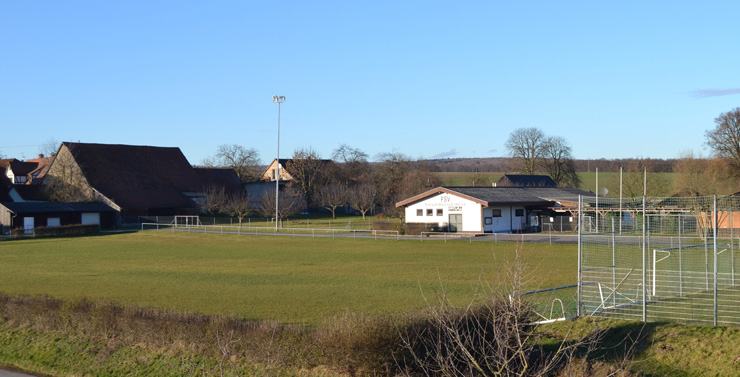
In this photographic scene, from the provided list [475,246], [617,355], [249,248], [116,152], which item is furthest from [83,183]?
[617,355]

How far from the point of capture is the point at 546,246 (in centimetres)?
4134

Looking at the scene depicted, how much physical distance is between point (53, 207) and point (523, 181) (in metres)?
53.4

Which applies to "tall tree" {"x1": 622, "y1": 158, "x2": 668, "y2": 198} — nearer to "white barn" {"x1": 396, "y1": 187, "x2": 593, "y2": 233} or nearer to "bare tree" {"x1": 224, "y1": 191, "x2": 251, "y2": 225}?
"white barn" {"x1": 396, "y1": 187, "x2": 593, "y2": 233}

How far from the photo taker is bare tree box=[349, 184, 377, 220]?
273ft

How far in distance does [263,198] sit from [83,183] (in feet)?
64.5

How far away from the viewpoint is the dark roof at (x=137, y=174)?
74875mm

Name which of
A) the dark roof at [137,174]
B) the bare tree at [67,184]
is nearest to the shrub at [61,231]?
the dark roof at [137,174]

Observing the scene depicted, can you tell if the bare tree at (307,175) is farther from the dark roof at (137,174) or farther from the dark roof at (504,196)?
the dark roof at (504,196)

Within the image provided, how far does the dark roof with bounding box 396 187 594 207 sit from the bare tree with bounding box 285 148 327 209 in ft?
129

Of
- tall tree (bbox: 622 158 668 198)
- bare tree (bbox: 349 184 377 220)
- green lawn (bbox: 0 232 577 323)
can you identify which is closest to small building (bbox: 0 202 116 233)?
green lawn (bbox: 0 232 577 323)

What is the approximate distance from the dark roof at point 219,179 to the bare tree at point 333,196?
1217cm

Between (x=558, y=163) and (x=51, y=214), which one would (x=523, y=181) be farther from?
(x=51, y=214)

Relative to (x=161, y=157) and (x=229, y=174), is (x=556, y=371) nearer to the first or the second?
(x=161, y=157)

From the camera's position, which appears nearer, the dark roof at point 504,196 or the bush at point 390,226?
the dark roof at point 504,196
